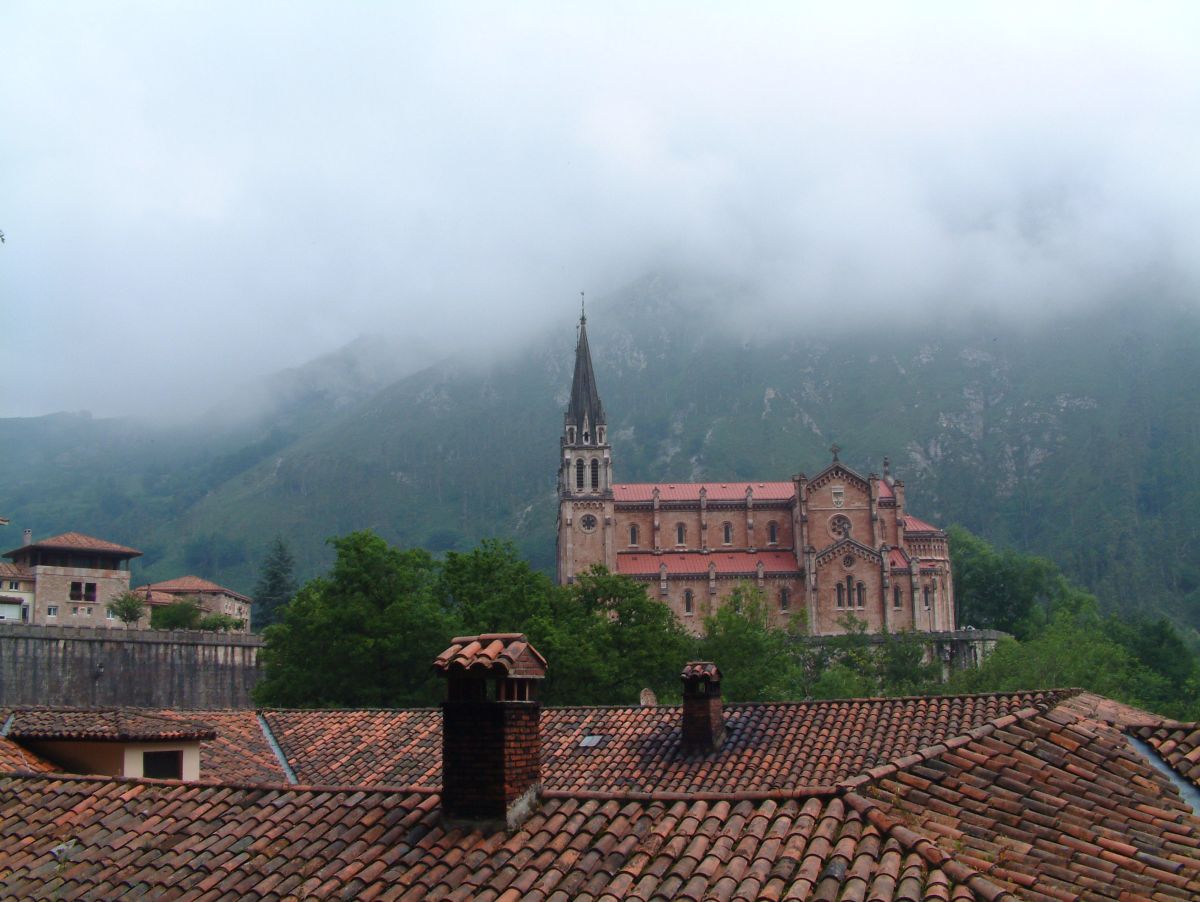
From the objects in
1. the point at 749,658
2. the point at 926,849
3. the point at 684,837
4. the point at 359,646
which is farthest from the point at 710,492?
the point at 926,849

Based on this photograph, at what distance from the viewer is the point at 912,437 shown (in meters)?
199

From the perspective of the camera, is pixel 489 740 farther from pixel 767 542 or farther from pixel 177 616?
pixel 767 542

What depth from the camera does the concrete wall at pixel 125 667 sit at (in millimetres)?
54219

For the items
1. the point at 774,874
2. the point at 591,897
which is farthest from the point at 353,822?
the point at 774,874

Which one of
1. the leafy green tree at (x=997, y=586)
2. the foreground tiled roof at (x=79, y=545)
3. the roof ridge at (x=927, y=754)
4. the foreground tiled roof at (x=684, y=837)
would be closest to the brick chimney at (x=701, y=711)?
the roof ridge at (x=927, y=754)

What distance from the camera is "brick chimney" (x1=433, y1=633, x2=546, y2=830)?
11320 millimetres

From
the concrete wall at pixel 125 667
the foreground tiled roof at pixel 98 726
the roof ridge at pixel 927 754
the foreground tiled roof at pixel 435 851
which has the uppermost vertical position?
the roof ridge at pixel 927 754

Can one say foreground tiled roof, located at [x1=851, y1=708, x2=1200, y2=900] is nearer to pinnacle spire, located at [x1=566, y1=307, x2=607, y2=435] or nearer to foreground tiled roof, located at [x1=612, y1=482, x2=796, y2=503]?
foreground tiled roof, located at [x1=612, y1=482, x2=796, y2=503]

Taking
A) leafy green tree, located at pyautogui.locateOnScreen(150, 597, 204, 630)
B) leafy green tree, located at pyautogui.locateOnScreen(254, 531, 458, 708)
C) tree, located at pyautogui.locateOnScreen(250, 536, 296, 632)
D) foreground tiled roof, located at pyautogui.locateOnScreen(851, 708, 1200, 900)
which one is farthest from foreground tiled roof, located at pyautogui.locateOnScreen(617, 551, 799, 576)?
foreground tiled roof, located at pyautogui.locateOnScreen(851, 708, 1200, 900)

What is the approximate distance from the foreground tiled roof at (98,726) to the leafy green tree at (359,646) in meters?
21.7

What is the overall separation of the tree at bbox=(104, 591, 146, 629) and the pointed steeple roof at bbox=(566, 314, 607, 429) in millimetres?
39518

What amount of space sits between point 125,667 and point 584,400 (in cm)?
5492

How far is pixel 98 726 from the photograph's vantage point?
23.8 m

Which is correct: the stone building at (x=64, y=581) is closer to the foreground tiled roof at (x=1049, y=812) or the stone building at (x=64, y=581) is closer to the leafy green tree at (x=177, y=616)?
the leafy green tree at (x=177, y=616)
